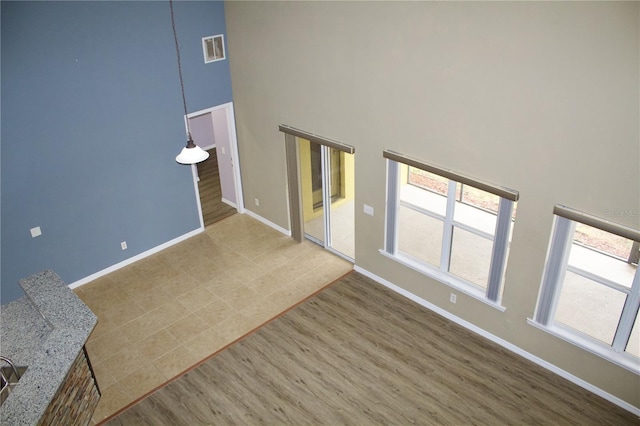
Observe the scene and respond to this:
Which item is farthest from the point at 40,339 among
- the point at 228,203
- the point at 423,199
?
the point at 228,203

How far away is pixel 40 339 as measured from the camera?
16.9ft

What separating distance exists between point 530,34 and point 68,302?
530 cm

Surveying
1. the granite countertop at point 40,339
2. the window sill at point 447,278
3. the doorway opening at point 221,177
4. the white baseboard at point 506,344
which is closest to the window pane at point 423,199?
the window sill at point 447,278

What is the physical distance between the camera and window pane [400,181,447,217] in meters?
7.09

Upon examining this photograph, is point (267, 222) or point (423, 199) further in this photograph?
point (267, 222)

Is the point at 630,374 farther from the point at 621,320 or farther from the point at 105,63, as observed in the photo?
the point at 105,63

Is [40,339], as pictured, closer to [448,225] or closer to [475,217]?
[448,225]

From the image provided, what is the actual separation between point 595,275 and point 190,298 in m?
5.53

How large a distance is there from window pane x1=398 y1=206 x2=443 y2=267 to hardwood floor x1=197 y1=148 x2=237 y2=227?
12.7ft

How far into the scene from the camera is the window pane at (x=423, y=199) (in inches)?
279

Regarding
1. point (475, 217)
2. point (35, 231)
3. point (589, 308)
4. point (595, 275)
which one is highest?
point (475, 217)

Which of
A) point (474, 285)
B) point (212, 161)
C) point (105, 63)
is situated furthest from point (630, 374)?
point (212, 161)

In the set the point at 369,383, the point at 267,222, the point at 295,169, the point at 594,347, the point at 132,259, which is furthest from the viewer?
the point at 267,222

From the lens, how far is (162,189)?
893cm
